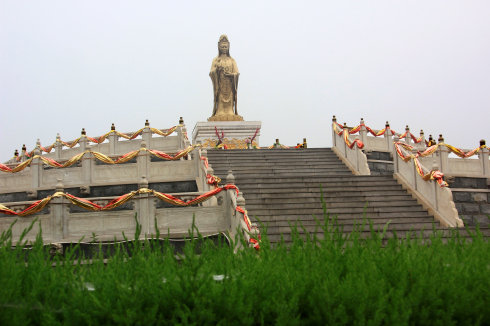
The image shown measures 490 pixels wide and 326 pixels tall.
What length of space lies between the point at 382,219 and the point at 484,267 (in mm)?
10336

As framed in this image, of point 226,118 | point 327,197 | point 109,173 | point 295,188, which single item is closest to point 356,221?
point 327,197

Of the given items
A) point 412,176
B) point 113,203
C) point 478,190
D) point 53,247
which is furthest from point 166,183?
point 478,190

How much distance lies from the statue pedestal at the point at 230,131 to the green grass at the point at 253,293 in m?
24.7

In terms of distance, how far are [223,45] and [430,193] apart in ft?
60.1

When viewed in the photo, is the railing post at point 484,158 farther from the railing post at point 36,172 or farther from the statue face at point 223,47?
the statue face at point 223,47

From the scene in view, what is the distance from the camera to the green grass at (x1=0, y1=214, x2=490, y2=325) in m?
4.59

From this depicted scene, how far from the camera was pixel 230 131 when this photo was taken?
30328 millimetres

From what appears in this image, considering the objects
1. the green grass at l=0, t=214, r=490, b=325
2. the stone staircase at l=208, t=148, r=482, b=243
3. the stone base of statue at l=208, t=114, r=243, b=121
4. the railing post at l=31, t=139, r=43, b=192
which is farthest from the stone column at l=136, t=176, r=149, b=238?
the stone base of statue at l=208, t=114, r=243, b=121

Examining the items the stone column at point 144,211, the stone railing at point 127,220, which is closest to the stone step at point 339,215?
the stone railing at point 127,220

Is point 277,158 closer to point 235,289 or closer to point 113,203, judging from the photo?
point 113,203

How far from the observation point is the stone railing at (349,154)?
837 inches

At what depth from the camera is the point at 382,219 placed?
50.9 ft

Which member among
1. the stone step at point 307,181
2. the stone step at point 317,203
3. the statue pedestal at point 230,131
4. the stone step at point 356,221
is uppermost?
the statue pedestal at point 230,131

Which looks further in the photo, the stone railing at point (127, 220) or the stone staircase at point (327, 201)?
the stone staircase at point (327, 201)
